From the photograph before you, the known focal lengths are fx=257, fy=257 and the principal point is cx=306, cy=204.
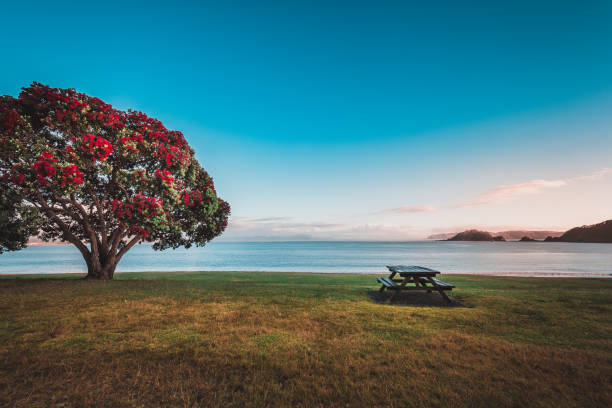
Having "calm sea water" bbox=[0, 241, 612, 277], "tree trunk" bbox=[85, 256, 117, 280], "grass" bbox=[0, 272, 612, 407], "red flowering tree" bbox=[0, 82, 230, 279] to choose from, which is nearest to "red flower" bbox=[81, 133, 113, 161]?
"red flowering tree" bbox=[0, 82, 230, 279]

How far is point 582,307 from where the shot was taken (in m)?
8.77

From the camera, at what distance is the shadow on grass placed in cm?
957

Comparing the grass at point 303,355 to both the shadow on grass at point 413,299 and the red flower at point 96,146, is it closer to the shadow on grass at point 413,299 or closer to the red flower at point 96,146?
the shadow on grass at point 413,299

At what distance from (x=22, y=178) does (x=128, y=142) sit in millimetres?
3814

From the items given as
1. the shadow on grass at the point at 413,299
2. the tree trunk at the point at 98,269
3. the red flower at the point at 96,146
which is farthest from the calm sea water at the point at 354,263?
the red flower at the point at 96,146

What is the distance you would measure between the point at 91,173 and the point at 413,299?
17251 mm

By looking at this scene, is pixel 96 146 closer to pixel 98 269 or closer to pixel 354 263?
pixel 98 269

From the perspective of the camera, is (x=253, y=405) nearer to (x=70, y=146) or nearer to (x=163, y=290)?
(x=163, y=290)

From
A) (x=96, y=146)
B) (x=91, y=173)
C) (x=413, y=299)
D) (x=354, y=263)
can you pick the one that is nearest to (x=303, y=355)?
(x=413, y=299)

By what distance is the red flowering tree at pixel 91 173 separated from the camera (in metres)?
10.4

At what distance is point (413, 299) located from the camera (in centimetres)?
1045

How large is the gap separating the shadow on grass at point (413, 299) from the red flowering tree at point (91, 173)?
981 centimetres

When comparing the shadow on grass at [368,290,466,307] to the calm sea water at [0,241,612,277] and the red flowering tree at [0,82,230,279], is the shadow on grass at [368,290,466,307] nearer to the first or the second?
the red flowering tree at [0,82,230,279]

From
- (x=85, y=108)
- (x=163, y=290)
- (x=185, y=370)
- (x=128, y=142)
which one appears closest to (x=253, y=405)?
(x=185, y=370)
